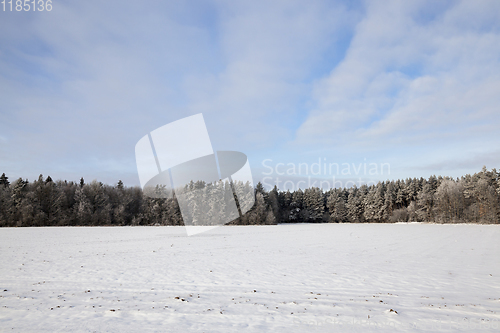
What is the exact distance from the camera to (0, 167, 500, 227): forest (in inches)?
2226

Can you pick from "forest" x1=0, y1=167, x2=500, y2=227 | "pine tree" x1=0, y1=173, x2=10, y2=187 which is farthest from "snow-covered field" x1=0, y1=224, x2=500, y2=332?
"pine tree" x1=0, y1=173, x2=10, y2=187

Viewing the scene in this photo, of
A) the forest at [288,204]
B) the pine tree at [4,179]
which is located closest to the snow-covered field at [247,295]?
the forest at [288,204]

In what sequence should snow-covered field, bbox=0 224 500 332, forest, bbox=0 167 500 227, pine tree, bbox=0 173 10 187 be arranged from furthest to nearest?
pine tree, bbox=0 173 10 187, forest, bbox=0 167 500 227, snow-covered field, bbox=0 224 500 332

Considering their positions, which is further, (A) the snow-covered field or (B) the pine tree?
(B) the pine tree

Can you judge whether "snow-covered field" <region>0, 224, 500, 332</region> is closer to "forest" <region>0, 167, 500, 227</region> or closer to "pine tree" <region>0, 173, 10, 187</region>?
"forest" <region>0, 167, 500, 227</region>

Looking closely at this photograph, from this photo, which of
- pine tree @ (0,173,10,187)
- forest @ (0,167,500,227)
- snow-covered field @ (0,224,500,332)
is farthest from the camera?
pine tree @ (0,173,10,187)

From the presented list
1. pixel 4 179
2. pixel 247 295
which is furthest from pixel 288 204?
pixel 247 295

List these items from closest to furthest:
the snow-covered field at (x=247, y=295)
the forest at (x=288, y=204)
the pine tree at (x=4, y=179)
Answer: the snow-covered field at (x=247, y=295), the forest at (x=288, y=204), the pine tree at (x=4, y=179)

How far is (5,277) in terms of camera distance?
988 centimetres

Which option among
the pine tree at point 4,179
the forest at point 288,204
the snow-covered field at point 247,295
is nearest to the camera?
the snow-covered field at point 247,295

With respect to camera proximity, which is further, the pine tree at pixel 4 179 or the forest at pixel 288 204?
the pine tree at pixel 4 179

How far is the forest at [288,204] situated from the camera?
56531 mm

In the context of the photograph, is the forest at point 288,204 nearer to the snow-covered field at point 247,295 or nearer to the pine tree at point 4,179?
the pine tree at point 4,179

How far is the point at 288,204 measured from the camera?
85250 millimetres
